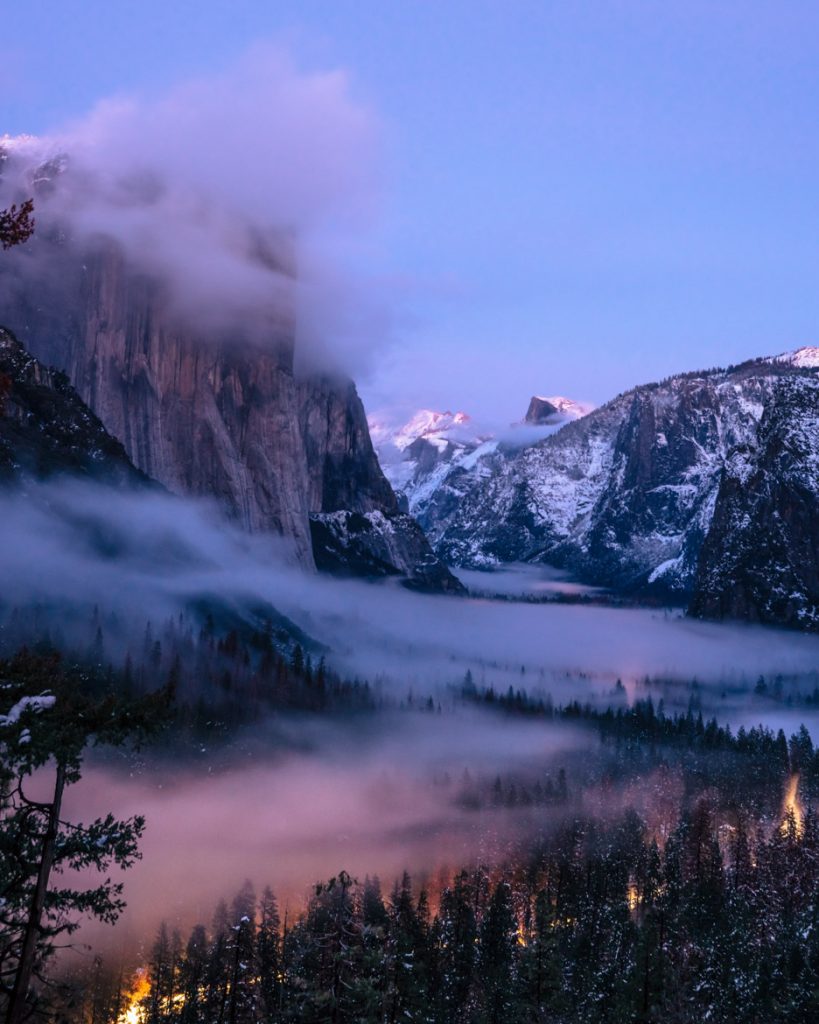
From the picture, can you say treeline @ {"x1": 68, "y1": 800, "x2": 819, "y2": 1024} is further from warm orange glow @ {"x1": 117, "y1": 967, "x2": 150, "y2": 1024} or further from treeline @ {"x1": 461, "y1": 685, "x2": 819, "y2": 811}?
treeline @ {"x1": 461, "y1": 685, "x2": 819, "y2": 811}

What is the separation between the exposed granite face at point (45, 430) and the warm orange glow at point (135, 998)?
82.6 meters

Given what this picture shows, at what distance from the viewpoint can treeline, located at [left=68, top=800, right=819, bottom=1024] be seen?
52312 mm

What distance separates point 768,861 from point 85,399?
138420mm

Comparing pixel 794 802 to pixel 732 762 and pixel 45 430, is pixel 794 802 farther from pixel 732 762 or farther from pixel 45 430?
pixel 45 430

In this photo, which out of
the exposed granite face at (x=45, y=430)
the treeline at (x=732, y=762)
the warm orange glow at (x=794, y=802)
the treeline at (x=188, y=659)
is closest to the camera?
the treeline at (x=188, y=659)

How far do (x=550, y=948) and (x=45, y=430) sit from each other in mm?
121061

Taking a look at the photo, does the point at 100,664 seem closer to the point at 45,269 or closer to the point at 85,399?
the point at 85,399

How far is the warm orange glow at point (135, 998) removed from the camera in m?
82.5

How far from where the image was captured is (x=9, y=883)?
18.4 meters

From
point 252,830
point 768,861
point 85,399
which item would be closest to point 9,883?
point 768,861

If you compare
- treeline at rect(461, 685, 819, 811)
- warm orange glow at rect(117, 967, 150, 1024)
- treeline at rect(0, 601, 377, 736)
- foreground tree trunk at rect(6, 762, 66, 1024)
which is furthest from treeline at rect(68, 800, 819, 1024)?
treeline at rect(0, 601, 377, 736)

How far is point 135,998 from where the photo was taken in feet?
295

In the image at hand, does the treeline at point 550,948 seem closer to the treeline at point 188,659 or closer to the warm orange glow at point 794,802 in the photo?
the warm orange glow at point 794,802

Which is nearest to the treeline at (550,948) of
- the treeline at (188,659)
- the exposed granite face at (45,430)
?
the treeline at (188,659)
